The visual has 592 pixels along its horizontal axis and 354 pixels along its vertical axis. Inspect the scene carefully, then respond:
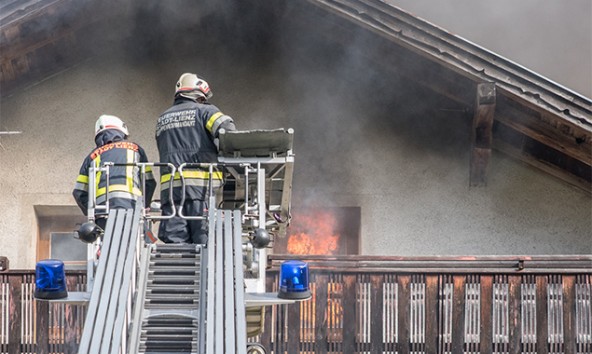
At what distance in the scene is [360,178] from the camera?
12.2m

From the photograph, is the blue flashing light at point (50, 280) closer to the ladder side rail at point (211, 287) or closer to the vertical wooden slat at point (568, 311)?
the ladder side rail at point (211, 287)

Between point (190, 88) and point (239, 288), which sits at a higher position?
point (190, 88)

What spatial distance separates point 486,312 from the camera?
390 inches

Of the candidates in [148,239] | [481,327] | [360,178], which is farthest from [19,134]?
[481,327]

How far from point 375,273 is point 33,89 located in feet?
15.5

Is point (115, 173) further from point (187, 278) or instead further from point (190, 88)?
point (187, 278)

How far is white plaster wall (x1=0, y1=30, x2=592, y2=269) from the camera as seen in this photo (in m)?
12.0

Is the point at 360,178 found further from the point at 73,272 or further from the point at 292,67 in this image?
the point at 73,272

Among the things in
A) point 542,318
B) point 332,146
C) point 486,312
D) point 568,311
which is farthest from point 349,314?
point 332,146

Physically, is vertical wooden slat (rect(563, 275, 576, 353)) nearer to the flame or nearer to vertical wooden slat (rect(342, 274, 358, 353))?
vertical wooden slat (rect(342, 274, 358, 353))

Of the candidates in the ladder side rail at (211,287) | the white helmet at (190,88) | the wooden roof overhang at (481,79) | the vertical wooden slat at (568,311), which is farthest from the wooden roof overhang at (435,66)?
the ladder side rail at (211,287)

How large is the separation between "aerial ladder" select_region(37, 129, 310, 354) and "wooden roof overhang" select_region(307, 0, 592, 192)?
2807 millimetres

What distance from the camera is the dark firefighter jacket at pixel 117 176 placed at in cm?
860

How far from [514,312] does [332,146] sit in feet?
10.6
